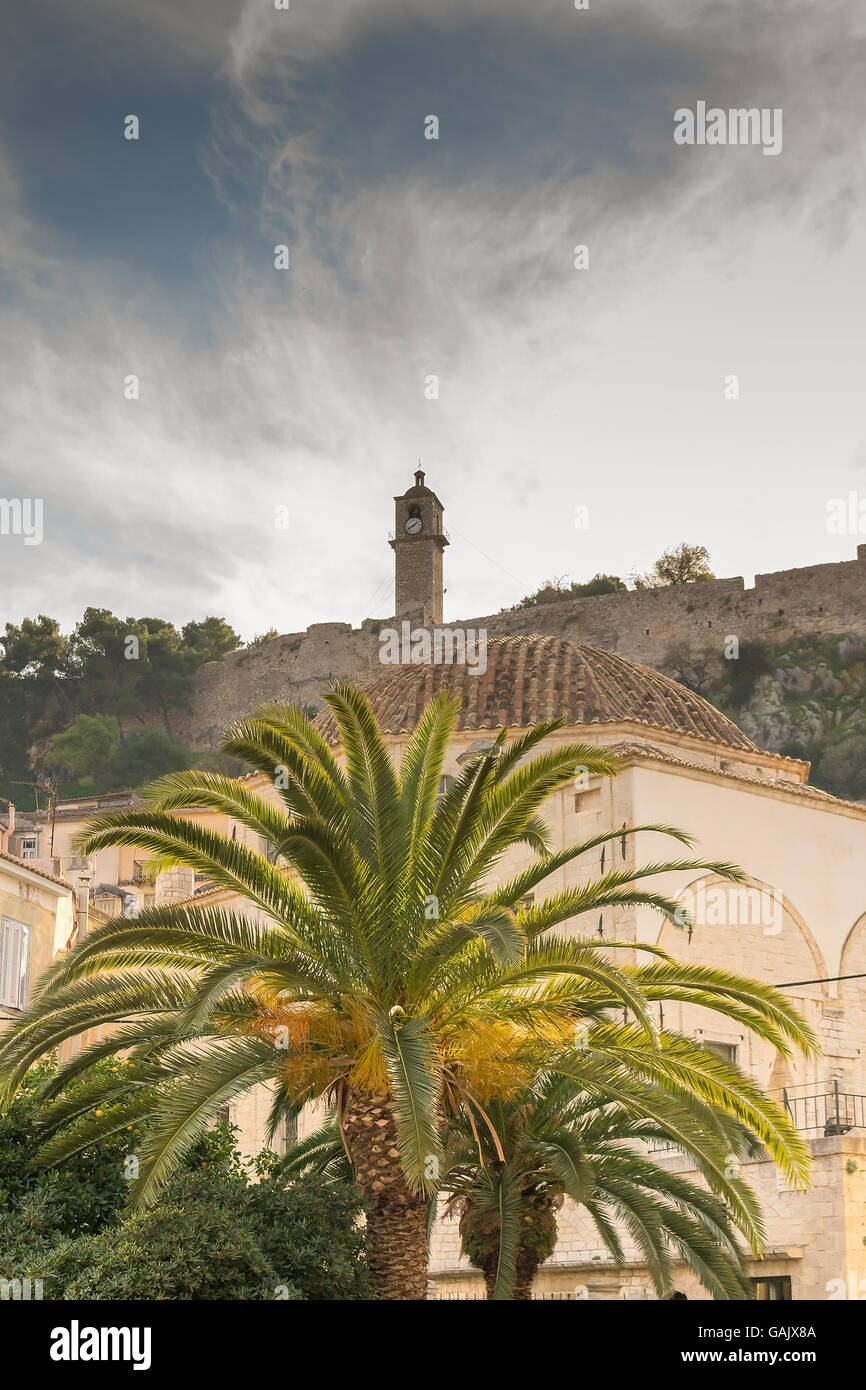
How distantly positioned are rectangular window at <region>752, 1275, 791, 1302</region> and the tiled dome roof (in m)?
9.55

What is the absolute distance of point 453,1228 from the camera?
22828 mm

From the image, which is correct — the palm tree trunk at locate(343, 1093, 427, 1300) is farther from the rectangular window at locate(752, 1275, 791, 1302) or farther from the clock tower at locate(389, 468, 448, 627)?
the clock tower at locate(389, 468, 448, 627)

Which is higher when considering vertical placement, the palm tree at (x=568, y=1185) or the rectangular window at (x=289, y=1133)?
the rectangular window at (x=289, y=1133)

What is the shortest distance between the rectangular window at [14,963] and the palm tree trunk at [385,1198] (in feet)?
35.4

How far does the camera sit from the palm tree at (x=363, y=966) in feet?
42.2

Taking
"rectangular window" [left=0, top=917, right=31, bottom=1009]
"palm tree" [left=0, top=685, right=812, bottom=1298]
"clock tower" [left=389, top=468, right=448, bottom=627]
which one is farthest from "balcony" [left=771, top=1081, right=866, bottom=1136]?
"clock tower" [left=389, top=468, right=448, bottom=627]

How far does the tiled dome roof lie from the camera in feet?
85.3

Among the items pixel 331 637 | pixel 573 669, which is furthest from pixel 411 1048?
pixel 331 637

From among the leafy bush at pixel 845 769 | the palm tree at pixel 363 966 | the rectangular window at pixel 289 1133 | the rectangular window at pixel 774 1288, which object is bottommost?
the rectangular window at pixel 774 1288

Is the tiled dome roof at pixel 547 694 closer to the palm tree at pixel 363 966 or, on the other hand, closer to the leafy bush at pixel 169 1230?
the palm tree at pixel 363 966

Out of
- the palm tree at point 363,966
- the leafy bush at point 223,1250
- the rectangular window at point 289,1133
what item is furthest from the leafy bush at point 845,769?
the leafy bush at point 223,1250

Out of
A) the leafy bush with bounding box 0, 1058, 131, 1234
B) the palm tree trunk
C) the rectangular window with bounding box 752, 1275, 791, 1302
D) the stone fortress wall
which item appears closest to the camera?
the palm tree trunk

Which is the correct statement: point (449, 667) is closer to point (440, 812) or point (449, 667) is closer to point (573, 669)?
point (573, 669)
